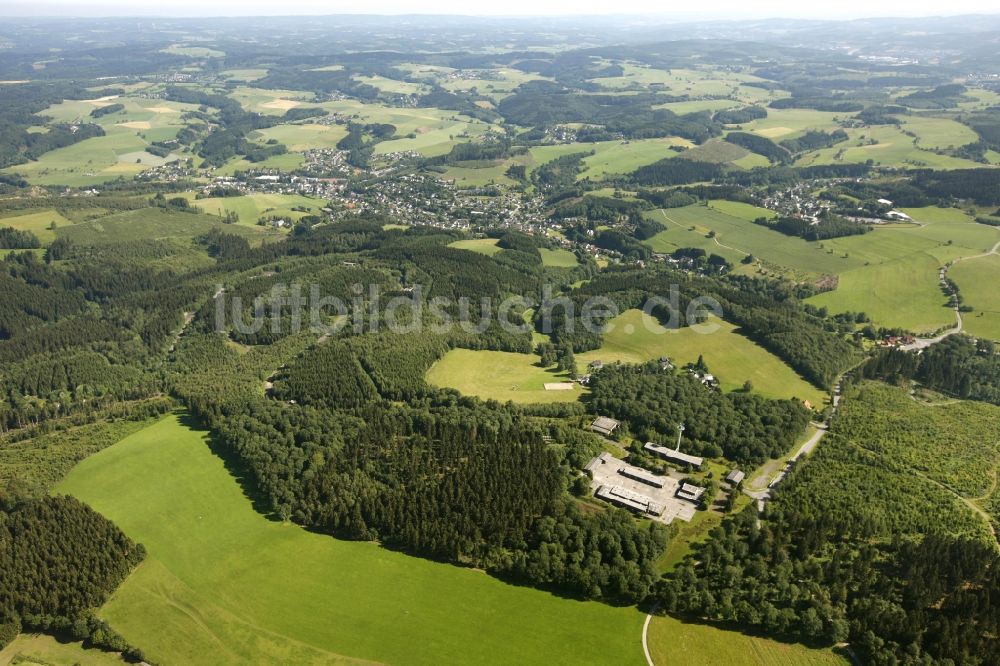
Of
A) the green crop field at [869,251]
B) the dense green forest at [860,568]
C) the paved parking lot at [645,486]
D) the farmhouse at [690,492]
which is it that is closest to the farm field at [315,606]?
the dense green forest at [860,568]

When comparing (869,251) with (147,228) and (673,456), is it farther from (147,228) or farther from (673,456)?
(147,228)

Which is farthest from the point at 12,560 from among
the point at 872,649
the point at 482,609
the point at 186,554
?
the point at 872,649

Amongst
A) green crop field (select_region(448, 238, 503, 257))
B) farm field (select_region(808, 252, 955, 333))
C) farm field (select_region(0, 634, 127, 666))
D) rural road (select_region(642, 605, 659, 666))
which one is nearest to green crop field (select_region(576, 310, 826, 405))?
farm field (select_region(808, 252, 955, 333))

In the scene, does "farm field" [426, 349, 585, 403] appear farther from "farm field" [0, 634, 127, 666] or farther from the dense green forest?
"farm field" [0, 634, 127, 666]

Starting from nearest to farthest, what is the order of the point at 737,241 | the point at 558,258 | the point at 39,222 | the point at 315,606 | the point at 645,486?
the point at 315,606 < the point at 645,486 < the point at 558,258 < the point at 737,241 < the point at 39,222

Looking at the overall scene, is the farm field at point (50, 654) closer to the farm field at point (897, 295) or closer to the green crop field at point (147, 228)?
the farm field at point (897, 295)

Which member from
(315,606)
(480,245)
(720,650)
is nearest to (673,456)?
(720,650)
